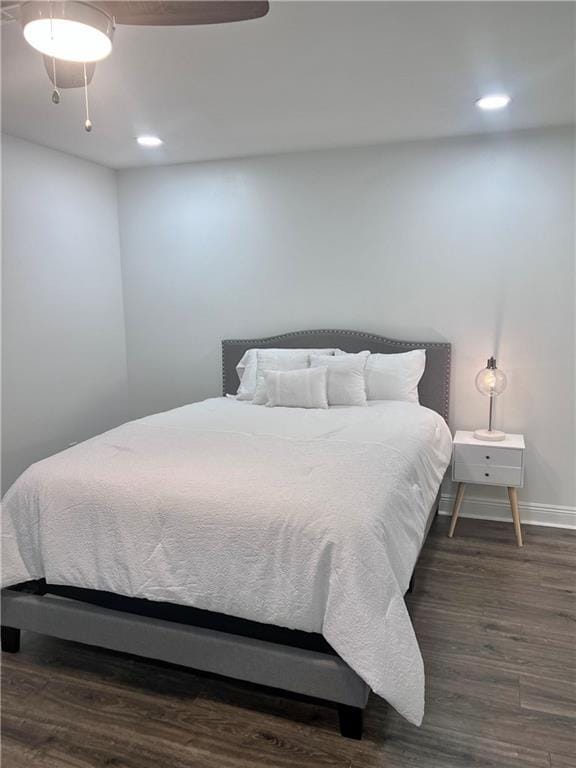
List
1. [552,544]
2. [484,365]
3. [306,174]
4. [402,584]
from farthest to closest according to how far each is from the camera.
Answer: [306,174], [484,365], [552,544], [402,584]

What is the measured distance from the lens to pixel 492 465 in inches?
132

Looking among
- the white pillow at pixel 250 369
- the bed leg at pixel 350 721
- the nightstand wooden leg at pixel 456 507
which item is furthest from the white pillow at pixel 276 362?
the bed leg at pixel 350 721

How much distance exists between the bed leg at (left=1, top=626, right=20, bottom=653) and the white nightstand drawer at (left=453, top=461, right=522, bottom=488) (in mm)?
2500

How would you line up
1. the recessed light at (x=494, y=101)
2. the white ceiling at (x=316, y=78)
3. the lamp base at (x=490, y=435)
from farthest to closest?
the lamp base at (x=490, y=435), the recessed light at (x=494, y=101), the white ceiling at (x=316, y=78)

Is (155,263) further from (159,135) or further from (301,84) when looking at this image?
(301,84)

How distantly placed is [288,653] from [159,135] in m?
3.10

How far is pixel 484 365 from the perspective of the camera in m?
3.72

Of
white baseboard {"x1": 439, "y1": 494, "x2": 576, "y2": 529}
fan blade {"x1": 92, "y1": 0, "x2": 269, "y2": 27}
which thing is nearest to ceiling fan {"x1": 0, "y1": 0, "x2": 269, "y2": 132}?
fan blade {"x1": 92, "y1": 0, "x2": 269, "y2": 27}

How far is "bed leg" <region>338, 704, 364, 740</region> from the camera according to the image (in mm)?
1854

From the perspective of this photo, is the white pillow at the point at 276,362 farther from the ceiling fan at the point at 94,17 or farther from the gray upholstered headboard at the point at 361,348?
the ceiling fan at the point at 94,17

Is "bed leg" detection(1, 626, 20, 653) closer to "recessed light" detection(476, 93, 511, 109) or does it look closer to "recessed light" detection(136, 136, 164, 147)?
"recessed light" detection(136, 136, 164, 147)

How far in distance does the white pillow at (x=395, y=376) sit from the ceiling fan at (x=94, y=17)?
7.83 ft

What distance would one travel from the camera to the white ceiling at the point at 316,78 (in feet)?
6.91

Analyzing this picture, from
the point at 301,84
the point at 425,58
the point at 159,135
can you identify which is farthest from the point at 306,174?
the point at 425,58
